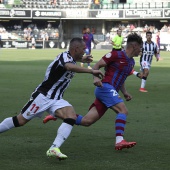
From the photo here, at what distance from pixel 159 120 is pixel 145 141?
9.25 feet

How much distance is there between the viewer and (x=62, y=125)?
8.69m

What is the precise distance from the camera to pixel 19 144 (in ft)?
32.8

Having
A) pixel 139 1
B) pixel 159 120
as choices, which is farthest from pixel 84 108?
pixel 139 1

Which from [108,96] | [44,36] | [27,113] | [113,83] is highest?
[113,83]

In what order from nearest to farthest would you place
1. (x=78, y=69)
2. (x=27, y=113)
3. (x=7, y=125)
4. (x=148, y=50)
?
(x=78, y=69) < (x=27, y=113) < (x=7, y=125) < (x=148, y=50)

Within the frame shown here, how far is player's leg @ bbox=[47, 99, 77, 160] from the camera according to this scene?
8430 mm

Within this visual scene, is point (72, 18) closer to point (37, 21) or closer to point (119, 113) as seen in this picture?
point (37, 21)

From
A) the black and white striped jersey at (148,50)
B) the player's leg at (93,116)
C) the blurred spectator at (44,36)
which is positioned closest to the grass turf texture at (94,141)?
the player's leg at (93,116)

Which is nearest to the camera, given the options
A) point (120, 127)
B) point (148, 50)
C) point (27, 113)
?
point (27, 113)

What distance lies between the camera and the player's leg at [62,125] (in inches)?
332

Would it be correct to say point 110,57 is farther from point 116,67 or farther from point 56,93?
point 56,93

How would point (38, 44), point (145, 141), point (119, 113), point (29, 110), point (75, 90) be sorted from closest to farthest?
point (29, 110)
point (119, 113)
point (145, 141)
point (75, 90)
point (38, 44)

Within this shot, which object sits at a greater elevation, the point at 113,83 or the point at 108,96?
the point at 113,83

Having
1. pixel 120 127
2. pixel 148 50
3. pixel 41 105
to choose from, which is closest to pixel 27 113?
pixel 41 105
